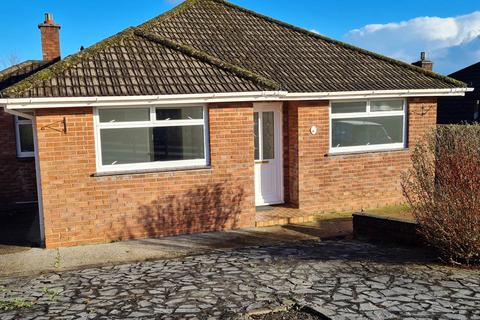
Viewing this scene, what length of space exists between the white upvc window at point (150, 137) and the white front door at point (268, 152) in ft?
6.25

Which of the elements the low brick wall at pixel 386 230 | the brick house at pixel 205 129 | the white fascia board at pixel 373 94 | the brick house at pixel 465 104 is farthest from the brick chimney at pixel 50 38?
the brick house at pixel 465 104

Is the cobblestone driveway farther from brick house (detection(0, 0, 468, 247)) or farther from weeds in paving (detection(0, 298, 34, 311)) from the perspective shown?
brick house (detection(0, 0, 468, 247))

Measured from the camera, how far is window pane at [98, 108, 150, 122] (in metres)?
8.05

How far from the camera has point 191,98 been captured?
26.9 feet

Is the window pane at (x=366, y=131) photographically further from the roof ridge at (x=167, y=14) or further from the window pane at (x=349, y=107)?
the roof ridge at (x=167, y=14)

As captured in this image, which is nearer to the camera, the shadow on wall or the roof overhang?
the roof overhang

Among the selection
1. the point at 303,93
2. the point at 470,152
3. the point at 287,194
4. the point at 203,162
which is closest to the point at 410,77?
the point at 303,93

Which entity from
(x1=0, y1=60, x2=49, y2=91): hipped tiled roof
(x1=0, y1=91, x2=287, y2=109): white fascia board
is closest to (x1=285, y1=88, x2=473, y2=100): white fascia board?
(x1=0, y1=91, x2=287, y2=109): white fascia board

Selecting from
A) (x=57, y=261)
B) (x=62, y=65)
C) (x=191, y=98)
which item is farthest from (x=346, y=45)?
(x=57, y=261)

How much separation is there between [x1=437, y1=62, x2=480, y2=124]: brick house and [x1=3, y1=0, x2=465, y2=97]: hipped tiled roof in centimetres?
881

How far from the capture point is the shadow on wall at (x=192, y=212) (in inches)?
328

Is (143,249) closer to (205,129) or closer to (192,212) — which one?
(192,212)

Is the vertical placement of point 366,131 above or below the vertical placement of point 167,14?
below

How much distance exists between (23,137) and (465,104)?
1797cm
